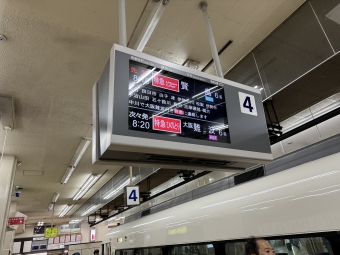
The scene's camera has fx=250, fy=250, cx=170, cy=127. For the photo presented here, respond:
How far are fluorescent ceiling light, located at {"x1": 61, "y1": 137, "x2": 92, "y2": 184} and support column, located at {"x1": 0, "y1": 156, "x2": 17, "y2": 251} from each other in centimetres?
122

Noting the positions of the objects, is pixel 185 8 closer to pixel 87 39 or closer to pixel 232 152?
pixel 87 39

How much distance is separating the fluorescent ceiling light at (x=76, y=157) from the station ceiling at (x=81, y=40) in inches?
36.1

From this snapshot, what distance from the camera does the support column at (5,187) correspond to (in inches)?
182

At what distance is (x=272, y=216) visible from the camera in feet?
6.92

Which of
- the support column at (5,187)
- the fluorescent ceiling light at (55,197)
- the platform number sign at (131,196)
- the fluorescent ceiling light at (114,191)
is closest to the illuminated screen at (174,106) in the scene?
the platform number sign at (131,196)

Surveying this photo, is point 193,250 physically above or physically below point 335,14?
below

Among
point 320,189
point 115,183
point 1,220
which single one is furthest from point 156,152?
point 115,183

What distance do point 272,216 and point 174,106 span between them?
53.8 inches

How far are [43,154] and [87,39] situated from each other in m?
3.81

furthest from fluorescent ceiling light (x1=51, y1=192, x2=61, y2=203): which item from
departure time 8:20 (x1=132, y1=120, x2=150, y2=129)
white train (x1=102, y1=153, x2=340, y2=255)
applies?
departure time 8:20 (x1=132, y1=120, x2=150, y2=129)

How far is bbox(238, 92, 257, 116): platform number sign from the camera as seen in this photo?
1747mm

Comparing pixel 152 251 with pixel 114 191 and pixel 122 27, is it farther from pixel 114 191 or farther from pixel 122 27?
pixel 114 191

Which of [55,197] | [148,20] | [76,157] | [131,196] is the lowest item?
[131,196]

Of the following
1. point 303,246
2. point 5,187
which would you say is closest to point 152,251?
point 303,246
